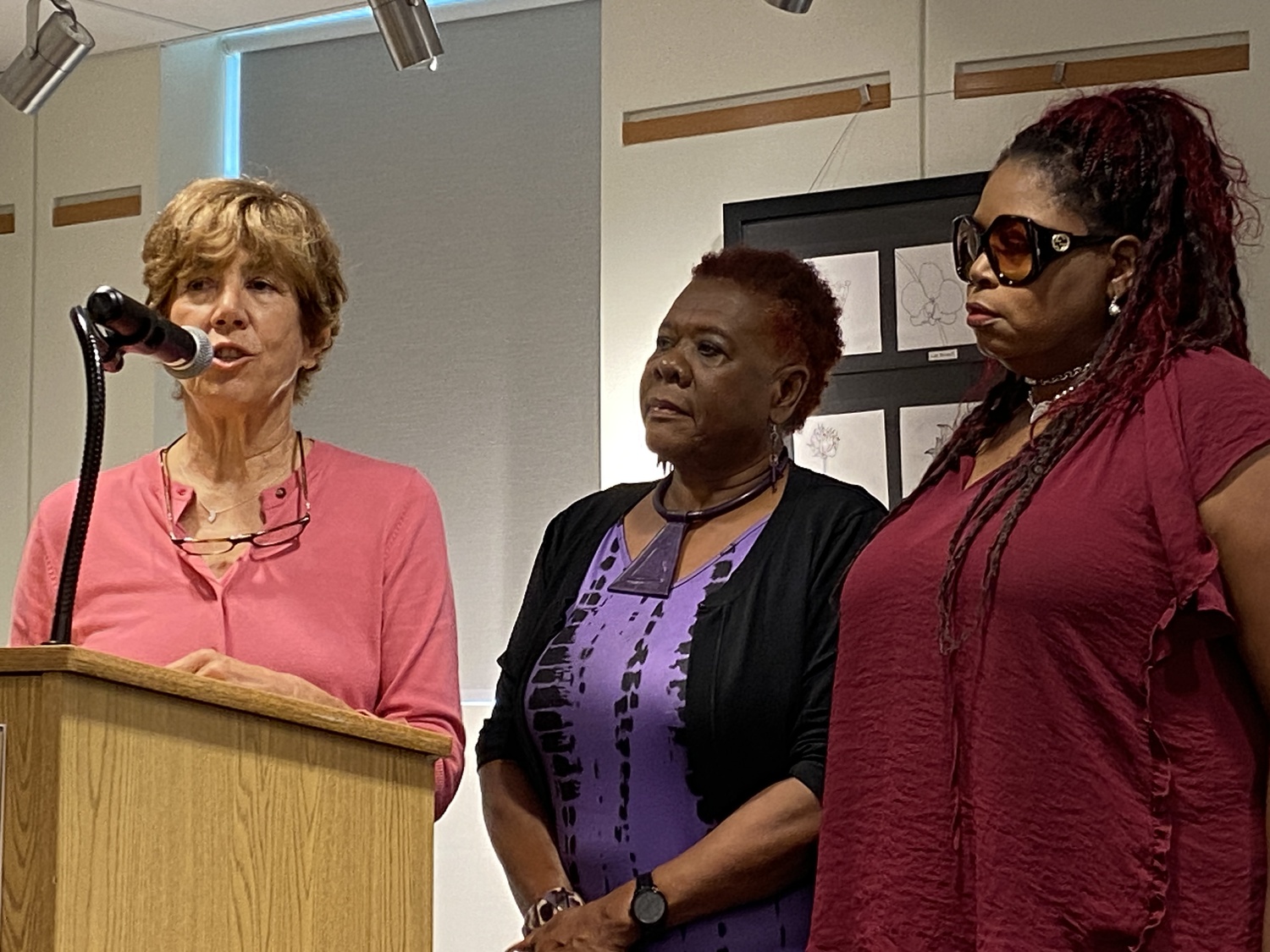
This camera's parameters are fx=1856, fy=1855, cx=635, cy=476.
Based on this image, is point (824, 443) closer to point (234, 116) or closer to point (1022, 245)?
point (1022, 245)

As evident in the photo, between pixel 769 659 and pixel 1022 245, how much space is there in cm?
66

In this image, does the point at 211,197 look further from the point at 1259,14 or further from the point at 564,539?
the point at 1259,14

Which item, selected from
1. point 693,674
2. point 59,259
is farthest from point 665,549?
point 59,259

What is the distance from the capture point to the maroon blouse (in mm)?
1755

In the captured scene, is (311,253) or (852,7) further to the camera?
(852,7)

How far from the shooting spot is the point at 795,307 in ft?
9.02

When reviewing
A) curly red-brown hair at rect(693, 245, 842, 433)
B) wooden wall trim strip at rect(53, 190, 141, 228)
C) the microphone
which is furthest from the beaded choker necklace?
wooden wall trim strip at rect(53, 190, 141, 228)

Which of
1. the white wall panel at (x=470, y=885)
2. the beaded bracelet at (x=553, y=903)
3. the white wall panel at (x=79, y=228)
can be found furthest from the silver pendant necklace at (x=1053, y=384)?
the white wall panel at (x=79, y=228)

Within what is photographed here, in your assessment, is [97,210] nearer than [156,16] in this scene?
No

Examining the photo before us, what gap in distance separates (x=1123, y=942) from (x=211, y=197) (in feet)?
5.02

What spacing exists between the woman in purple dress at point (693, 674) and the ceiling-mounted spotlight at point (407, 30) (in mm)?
637

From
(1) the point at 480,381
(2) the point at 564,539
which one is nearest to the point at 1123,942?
(2) the point at 564,539

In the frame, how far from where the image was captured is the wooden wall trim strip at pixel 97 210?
4.54 meters

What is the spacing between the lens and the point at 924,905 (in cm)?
190
